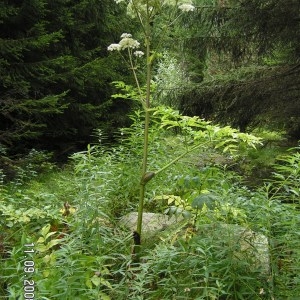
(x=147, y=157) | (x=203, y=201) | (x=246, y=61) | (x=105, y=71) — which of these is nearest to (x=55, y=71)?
(x=105, y=71)

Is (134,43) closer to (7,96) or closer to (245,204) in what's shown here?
(245,204)

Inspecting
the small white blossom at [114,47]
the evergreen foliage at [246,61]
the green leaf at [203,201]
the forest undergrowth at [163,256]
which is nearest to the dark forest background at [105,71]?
the evergreen foliage at [246,61]

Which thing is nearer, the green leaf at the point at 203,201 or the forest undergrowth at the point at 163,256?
the forest undergrowth at the point at 163,256

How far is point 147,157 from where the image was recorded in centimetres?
371

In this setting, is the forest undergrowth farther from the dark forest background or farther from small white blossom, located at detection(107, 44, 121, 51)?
the dark forest background

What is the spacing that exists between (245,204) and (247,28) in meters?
3.86

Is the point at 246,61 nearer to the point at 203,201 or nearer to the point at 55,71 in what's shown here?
the point at 55,71

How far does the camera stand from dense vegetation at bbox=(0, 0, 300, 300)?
2.23 m

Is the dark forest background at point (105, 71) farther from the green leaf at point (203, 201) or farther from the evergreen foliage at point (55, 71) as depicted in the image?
the green leaf at point (203, 201)

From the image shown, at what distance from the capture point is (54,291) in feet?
6.81

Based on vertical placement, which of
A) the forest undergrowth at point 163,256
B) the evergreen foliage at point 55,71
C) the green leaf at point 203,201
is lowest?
the forest undergrowth at point 163,256

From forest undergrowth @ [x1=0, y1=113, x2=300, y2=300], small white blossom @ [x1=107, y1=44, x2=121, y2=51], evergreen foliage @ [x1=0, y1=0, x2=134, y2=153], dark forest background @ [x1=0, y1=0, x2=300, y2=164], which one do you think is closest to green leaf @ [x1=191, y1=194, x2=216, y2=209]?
forest undergrowth @ [x1=0, y1=113, x2=300, y2=300]

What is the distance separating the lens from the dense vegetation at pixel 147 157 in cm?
223

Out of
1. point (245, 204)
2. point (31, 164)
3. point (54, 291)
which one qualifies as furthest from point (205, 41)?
point (54, 291)
